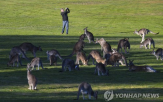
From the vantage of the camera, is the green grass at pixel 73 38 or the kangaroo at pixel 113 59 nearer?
the green grass at pixel 73 38

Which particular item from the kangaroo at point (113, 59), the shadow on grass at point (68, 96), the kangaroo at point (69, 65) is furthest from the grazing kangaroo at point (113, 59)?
the shadow on grass at point (68, 96)

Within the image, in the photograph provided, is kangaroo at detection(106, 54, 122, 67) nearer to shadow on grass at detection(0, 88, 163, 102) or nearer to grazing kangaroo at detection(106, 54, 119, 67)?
grazing kangaroo at detection(106, 54, 119, 67)

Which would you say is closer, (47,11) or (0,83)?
(0,83)

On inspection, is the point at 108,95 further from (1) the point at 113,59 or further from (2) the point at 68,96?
(1) the point at 113,59

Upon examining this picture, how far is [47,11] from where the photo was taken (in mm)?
77750

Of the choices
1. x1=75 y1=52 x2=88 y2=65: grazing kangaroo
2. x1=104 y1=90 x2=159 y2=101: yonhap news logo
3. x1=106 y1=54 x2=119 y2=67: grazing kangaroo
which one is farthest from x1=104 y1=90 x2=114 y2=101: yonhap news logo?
x1=75 y1=52 x2=88 y2=65: grazing kangaroo

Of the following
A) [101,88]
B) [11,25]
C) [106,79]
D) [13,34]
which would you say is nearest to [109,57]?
[106,79]

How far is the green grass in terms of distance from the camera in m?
20.2

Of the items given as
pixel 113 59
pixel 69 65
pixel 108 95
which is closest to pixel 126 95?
pixel 108 95

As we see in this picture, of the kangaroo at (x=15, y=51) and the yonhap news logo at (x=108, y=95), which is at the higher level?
the kangaroo at (x=15, y=51)

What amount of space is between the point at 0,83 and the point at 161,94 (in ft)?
24.2

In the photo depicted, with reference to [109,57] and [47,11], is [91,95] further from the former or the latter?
[47,11]

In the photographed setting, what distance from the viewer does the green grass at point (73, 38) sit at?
2022 centimetres

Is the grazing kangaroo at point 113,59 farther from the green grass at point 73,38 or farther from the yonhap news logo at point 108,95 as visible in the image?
the yonhap news logo at point 108,95
